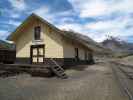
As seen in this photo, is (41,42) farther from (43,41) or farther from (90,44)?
(90,44)

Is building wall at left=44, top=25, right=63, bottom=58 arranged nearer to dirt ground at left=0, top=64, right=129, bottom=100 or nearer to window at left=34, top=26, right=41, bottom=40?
window at left=34, top=26, right=41, bottom=40

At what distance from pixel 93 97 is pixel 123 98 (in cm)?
127

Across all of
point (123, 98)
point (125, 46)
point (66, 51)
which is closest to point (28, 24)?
point (66, 51)

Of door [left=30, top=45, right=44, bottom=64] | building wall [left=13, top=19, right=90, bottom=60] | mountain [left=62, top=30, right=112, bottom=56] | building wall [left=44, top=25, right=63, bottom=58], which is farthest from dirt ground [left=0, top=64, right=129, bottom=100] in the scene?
mountain [left=62, top=30, right=112, bottom=56]

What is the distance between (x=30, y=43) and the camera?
77.7 ft

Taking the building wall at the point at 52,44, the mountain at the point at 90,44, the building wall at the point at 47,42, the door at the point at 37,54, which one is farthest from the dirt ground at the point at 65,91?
the mountain at the point at 90,44

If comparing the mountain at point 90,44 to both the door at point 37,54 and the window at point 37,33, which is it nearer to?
the window at point 37,33

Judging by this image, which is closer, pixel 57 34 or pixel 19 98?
pixel 19 98

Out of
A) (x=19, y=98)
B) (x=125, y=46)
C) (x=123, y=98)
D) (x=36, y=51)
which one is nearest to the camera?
(x=123, y=98)

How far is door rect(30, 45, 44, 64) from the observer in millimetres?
22922

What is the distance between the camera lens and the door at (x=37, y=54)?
22.9 m

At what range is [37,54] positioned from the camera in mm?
23297

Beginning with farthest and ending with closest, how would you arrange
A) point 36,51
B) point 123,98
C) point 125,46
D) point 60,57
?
point 125,46 → point 36,51 → point 60,57 → point 123,98

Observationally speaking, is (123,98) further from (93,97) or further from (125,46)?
(125,46)
